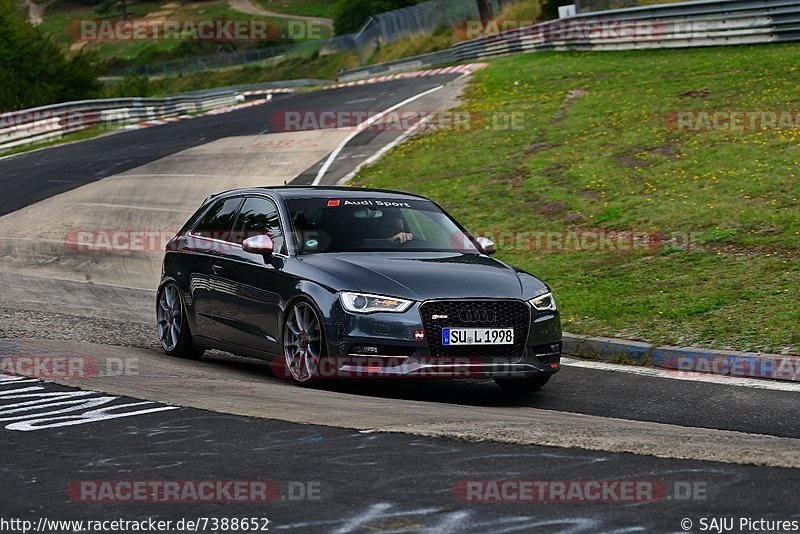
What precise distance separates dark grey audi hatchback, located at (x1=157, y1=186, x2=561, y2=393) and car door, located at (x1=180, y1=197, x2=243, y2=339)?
0.02 m

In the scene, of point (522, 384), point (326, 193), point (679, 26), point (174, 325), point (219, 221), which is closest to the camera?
point (522, 384)

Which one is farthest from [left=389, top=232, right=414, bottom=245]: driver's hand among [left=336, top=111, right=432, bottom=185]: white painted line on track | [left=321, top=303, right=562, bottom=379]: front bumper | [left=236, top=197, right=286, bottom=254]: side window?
[left=336, top=111, right=432, bottom=185]: white painted line on track

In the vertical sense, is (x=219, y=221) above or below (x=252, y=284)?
above

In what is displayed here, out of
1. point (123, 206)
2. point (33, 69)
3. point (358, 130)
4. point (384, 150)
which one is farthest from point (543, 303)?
point (33, 69)

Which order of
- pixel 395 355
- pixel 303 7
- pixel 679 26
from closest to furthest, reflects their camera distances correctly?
1. pixel 395 355
2. pixel 679 26
3. pixel 303 7

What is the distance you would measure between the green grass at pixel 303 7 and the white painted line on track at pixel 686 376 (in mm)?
125070

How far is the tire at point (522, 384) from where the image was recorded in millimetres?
9703

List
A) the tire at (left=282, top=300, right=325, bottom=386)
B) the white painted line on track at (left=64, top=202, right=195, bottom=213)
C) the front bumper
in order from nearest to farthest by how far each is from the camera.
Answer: the front bumper → the tire at (left=282, top=300, right=325, bottom=386) → the white painted line on track at (left=64, top=202, right=195, bottom=213)

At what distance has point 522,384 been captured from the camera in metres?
9.78

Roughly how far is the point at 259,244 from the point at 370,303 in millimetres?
1375

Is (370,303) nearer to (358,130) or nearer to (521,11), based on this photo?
(358,130)

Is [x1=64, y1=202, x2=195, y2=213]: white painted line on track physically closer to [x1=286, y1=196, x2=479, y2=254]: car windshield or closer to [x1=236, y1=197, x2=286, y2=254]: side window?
[x1=236, y1=197, x2=286, y2=254]: side window

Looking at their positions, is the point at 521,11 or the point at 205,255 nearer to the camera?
the point at 205,255

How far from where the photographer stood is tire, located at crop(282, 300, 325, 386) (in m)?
9.30
